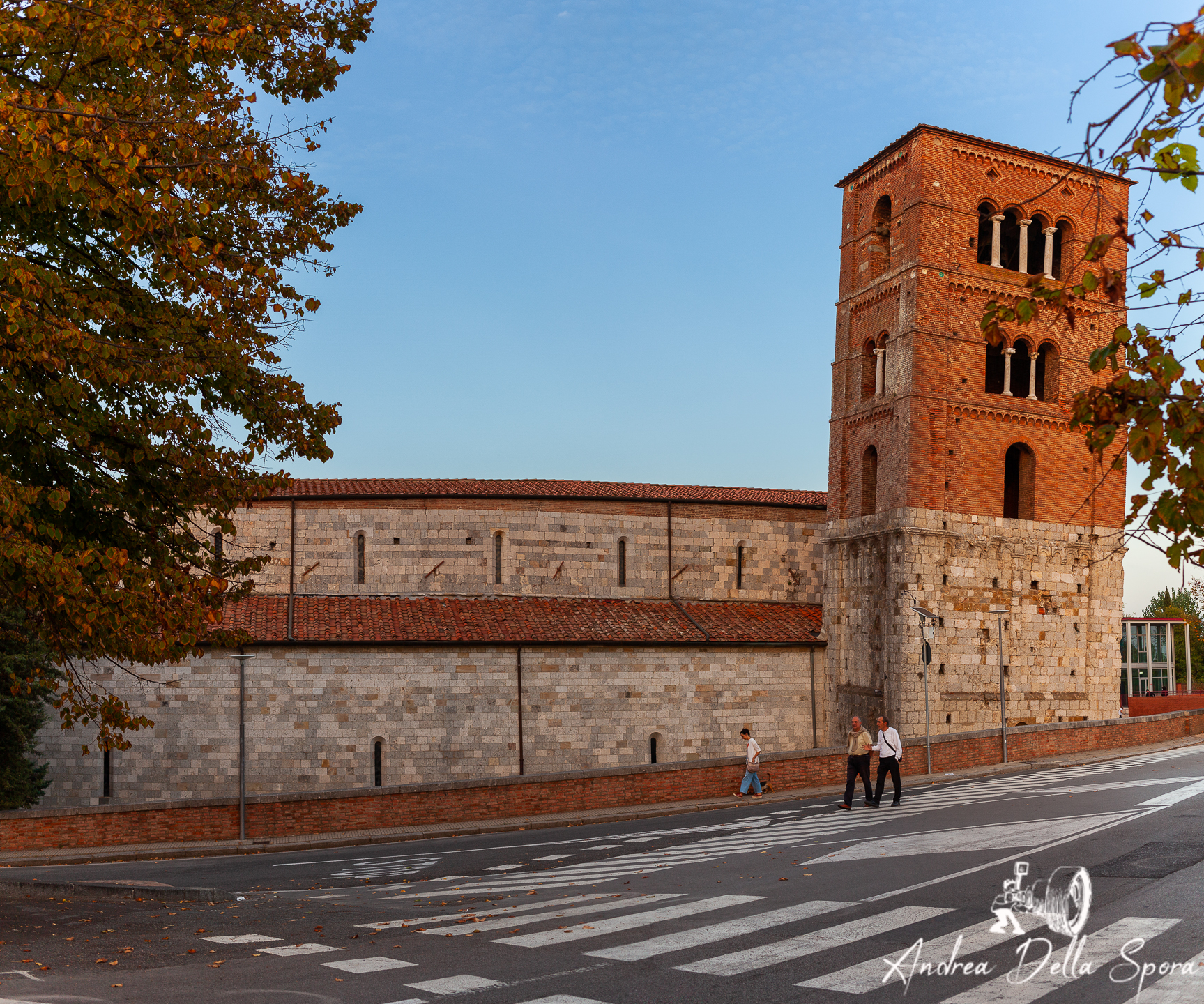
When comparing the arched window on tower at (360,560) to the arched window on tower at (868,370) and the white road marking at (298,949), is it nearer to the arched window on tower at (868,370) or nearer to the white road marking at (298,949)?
the arched window on tower at (868,370)

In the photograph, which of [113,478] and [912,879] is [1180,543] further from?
[113,478]

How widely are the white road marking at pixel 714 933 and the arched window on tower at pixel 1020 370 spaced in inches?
1179

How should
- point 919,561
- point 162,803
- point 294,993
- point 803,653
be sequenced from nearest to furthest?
point 294,993
point 162,803
point 919,561
point 803,653

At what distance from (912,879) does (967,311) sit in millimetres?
27127

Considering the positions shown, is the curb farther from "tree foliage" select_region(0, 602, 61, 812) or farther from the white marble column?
→ the white marble column

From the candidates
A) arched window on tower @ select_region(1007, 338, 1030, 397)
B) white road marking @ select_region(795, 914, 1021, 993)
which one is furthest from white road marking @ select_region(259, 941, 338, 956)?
arched window on tower @ select_region(1007, 338, 1030, 397)

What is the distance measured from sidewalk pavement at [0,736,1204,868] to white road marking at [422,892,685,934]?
11.2m

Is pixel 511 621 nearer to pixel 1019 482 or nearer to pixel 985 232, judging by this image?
pixel 1019 482

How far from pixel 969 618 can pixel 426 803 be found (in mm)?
19118

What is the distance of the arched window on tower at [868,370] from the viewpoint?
37.8m

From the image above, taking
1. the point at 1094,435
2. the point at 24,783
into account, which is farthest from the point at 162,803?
the point at 1094,435

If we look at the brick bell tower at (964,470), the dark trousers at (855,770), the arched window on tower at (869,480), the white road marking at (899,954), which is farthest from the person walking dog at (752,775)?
the white road marking at (899,954)

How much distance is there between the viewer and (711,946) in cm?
915

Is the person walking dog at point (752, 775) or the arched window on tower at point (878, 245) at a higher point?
the arched window on tower at point (878, 245)
